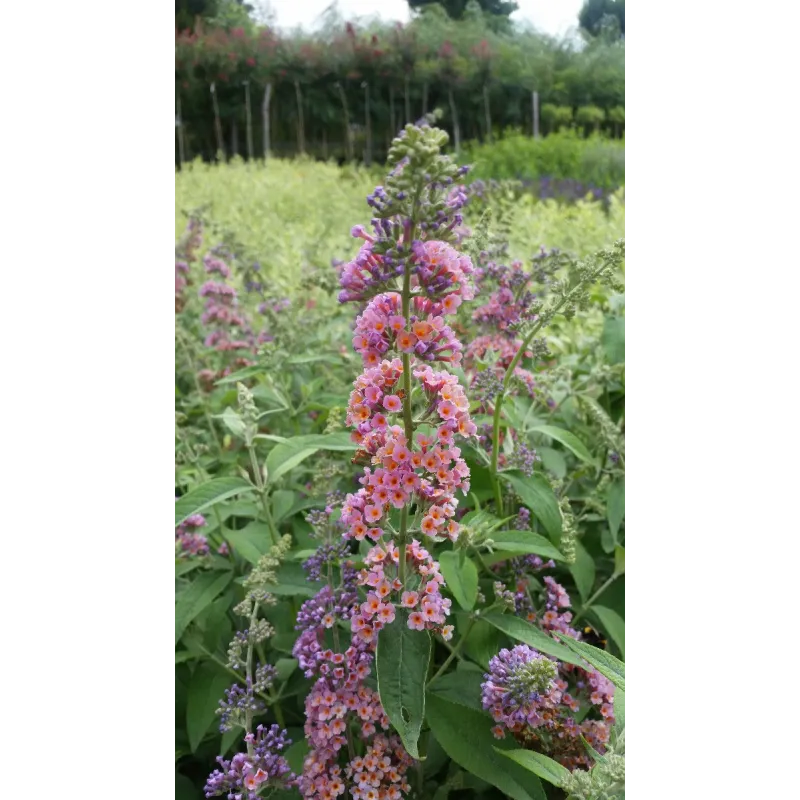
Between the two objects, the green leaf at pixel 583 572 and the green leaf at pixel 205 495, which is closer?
the green leaf at pixel 205 495

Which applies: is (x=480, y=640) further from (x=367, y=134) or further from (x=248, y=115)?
(x=367, y=134)

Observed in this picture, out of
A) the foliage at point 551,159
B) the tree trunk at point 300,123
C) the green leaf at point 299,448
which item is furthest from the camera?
the foliage at point 551,159

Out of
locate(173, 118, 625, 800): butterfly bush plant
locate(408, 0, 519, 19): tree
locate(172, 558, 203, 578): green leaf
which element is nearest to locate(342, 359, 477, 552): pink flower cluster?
locate(173, 118, 625, 800): butterfly bush plant

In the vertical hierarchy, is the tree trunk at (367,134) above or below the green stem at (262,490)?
above

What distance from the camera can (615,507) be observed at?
3.63ft

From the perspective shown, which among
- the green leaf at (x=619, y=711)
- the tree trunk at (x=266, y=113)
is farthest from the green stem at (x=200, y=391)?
the tree trunk at (x=266, y=113)

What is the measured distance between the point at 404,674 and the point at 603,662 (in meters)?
0.18

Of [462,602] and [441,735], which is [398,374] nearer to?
[462,602]

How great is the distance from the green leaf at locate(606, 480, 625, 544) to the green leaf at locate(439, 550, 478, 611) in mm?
329

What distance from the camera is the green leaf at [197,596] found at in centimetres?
100

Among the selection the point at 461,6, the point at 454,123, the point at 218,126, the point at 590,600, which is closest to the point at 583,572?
the point at 590,600

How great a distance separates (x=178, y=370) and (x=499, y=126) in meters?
1.94

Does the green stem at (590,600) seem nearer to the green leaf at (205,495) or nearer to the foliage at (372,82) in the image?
the green leaf at (205,495)

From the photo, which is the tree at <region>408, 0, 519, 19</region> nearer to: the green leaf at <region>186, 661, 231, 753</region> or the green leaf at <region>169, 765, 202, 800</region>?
the green leaf at <region>186, 661, 231, 753</region>
